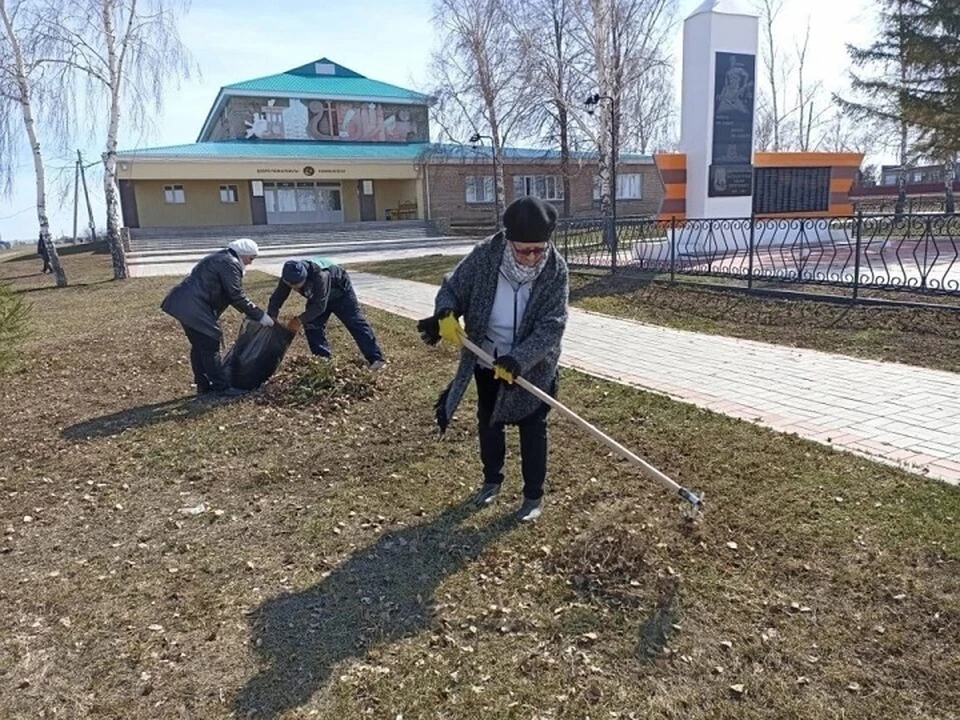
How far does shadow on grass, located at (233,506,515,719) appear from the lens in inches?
96.4

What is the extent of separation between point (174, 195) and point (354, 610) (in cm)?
3500

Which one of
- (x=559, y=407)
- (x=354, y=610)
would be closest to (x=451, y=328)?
(x=559, y=407)

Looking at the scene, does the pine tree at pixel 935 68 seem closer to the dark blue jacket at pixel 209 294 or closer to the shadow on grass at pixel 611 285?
the shadow on grass at pixel 611 285

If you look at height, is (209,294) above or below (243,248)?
below

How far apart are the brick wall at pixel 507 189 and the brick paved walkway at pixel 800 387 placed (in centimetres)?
2806

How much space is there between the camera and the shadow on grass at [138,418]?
17.1 feet

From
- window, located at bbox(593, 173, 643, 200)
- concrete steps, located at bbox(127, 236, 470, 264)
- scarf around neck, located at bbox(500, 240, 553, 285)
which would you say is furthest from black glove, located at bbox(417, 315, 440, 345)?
window, located at bbox(593, 173, 643, 200)

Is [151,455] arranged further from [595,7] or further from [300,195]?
[300,195]

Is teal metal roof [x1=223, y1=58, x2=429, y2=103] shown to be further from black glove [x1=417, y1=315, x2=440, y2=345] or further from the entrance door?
black glove [x1=417, y1=315, x2=440, y2=345]

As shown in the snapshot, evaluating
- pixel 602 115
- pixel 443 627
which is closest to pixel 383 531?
pixel 443 627

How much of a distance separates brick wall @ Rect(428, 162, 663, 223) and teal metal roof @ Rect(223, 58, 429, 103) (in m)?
4.29

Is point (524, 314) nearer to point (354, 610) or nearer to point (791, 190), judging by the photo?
point (354, 610)

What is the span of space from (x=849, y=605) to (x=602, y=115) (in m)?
18.8

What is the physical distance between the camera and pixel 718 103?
556 inches
